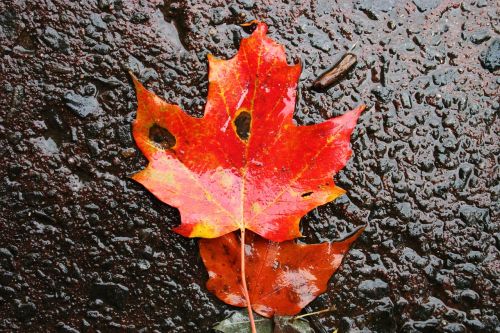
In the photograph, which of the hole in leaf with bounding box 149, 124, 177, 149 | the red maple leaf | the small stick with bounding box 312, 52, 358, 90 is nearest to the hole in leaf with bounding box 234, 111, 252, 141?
the red maple leaf

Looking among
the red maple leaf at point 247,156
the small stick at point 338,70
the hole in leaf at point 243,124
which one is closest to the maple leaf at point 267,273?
the red maple leaf at point 247,156

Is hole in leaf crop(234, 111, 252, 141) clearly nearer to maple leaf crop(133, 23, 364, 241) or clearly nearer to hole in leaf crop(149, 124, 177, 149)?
maple leaf crop(133, 23, 364, 241)

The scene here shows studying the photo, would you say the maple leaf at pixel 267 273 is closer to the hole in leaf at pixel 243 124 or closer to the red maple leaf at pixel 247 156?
the red maple leaf at pixel 247 156

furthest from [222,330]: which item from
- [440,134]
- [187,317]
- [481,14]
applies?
[481,14]

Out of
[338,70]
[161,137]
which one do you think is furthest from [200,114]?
[338,70]

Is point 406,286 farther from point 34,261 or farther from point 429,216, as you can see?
point 34,261

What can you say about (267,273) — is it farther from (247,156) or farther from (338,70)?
(338,70)

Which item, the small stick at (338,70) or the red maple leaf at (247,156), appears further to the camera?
the small stick at (338,70)
